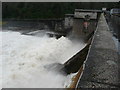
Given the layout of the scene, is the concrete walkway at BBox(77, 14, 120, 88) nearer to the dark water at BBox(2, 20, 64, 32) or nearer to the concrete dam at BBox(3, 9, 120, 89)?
the concrete dam at BBox(3, 9, 120, 89)

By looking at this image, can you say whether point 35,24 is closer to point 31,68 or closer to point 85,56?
point 31,68

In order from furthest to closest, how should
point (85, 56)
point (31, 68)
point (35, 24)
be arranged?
point (35, 24) → point (31, 68) → point (85, 56)

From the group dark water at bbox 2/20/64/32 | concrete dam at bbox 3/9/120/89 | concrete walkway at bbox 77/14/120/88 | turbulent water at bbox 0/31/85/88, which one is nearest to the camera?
concrete walkway at bbox 77/14/120/88

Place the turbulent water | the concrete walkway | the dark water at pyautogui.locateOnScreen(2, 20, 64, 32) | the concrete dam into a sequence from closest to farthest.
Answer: the concrete walkway < the concrete dam < the turbulent water < the dark water at pyautogui.locateOnScreen(2, 20, 64, 32)

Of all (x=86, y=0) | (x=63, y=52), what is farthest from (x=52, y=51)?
(x=86, y=0)

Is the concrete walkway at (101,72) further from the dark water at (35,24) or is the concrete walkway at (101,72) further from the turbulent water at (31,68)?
the dark water at (35,24)

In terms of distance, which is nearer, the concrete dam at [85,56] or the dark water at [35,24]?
the concrete dam at [85,56]

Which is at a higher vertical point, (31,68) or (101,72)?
(101,72)

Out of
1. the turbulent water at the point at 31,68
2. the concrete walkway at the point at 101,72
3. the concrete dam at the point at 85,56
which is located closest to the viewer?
the concrete walkway at the point at 101,72

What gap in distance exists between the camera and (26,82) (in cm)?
439

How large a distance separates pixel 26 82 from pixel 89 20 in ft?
23.6

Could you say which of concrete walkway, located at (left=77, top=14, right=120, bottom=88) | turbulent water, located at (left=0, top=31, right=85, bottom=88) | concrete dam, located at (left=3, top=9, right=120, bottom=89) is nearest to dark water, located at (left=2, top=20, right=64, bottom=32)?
concrete dam, located at (left=3, top=9, right=120, bottom=89)

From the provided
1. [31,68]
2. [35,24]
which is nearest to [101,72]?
[31,68]

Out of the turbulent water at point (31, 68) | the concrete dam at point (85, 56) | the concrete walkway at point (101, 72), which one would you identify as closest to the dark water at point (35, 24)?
the concrete dam at point (85, 56)
